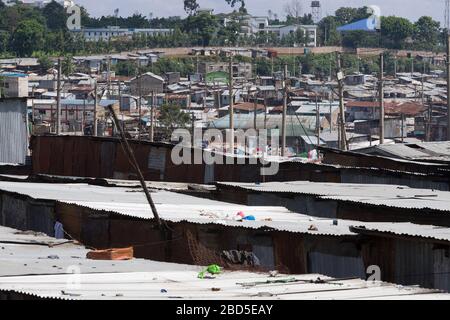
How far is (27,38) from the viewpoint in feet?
363

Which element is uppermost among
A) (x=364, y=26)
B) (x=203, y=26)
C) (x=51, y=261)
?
(x=203, y=26)

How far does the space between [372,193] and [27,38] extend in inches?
3619

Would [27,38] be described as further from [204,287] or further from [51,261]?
[204,287]

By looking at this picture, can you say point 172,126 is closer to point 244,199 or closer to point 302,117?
point 302,117

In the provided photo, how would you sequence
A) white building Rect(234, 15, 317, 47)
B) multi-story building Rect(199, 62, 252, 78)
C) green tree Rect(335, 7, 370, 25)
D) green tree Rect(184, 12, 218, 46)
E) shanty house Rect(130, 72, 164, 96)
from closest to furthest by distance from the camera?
shanty house Rect(130, 72, 164, 96), multi-story building Rect(199, 62, 252, 78), green tree Rect(184, 12, 218, 46), white building Rect(234, 15, 317, 47), green tree Rect(335, 7, 370, 25)

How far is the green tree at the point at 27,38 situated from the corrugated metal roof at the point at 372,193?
8813 cm

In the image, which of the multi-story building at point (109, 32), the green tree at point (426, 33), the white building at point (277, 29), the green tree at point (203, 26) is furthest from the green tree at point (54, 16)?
the green tree at point (426, 33)

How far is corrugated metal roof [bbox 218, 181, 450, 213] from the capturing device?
62.9 ft

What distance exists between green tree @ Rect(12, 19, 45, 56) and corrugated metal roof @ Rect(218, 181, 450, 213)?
88127 mm

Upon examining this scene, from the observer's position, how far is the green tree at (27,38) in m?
110

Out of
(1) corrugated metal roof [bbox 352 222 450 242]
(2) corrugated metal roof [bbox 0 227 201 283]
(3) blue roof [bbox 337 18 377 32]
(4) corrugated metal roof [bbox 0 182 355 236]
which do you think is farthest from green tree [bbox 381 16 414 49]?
(1) corrugated metal roof [bbox 352 222 450 242]

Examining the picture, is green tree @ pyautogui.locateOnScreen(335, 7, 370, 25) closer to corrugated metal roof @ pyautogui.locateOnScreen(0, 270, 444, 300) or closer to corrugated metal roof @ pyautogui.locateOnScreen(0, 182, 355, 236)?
corrugated metal roof @ pyautogui.locateOnScreen(0, 182, 355, 236)

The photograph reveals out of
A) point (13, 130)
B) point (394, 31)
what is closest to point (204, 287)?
point (13, 130)

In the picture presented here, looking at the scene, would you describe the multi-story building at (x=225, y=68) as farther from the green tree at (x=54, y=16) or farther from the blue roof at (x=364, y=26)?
the blue roof at (x=364, y=26)
